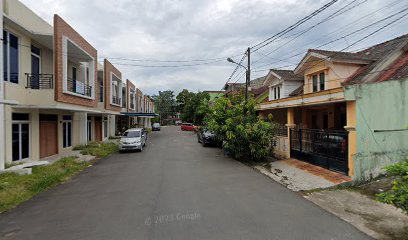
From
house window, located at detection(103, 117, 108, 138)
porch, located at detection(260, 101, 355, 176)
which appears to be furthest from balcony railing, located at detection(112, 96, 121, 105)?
porch, located at detection(260, 101, 355, 176)

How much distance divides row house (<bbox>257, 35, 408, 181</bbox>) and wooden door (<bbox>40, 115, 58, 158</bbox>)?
13.2 metres

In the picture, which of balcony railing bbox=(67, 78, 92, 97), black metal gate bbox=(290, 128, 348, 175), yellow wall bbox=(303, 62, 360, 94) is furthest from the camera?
balcony railing bbox=(67, 78, 92, 97)

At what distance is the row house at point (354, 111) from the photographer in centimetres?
830

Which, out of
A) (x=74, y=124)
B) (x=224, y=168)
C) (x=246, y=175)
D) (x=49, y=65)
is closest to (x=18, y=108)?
(x=49, y=65)

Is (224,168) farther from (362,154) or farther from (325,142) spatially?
(362,154)

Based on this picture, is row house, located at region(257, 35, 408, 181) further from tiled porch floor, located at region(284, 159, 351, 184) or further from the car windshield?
the car windshield

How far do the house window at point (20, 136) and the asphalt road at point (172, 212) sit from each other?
428cm

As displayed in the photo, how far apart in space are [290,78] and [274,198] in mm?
12366

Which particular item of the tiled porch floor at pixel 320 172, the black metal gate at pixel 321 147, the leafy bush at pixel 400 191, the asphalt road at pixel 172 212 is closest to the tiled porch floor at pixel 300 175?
the tiled porch floor at pixel 320 172

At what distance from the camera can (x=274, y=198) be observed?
6898mm

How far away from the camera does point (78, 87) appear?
49.6 ft

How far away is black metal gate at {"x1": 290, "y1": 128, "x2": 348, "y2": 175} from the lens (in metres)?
8.82

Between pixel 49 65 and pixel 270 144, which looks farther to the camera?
pixel 49 65

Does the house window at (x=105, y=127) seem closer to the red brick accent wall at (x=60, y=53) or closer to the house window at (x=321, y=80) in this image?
the red brick accent wall at (x=60, y=53)
